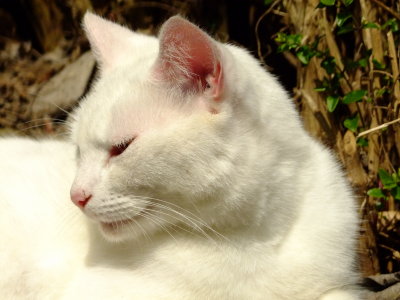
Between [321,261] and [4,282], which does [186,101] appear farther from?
[4,282]

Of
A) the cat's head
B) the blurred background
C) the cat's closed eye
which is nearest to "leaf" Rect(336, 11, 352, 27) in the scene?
the blurred background

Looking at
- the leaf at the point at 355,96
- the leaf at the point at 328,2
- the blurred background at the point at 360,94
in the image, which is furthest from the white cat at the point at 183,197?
the leaf at the point at 328,2

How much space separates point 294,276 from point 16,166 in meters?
1.16

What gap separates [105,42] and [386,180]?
1.35 m

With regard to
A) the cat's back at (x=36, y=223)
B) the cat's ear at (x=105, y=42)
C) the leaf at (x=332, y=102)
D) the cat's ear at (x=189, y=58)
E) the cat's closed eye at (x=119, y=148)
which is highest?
the cat's ear at (x=189, y=58)

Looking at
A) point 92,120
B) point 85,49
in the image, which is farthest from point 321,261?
point 85,49

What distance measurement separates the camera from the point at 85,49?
461cm

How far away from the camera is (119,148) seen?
1828 mm

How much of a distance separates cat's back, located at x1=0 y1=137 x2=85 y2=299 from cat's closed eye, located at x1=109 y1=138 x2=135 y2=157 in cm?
42

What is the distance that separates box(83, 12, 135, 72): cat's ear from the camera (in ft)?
7.06

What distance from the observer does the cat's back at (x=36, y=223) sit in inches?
80.4

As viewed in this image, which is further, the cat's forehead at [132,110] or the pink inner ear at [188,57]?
the cat's forehead at [132,110]

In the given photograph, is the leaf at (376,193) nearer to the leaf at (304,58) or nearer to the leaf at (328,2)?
the leaf at (304,58)

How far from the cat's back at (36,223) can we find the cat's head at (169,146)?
28cm
